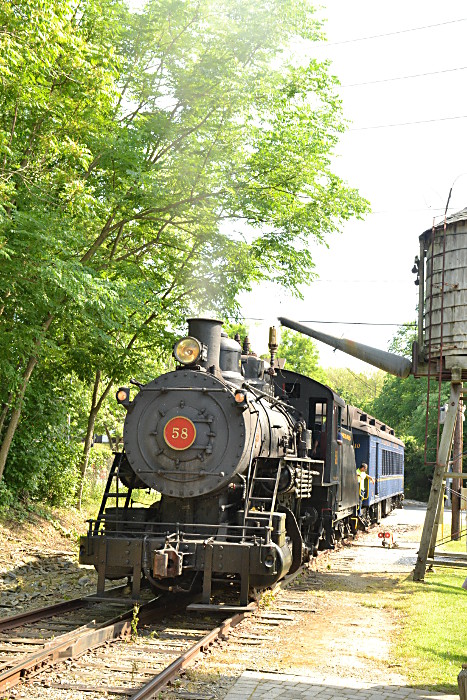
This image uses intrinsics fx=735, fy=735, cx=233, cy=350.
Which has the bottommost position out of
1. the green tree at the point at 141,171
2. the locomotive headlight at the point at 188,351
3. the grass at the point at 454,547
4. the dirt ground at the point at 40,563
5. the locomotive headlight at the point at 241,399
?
the grass at the point at 454,547

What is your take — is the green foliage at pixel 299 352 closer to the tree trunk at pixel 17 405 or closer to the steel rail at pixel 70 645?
the tree trunk at pixel 17 405

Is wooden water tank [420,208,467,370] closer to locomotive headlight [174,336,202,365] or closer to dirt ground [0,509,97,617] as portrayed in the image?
locomotive headlight [174,336,202,365]

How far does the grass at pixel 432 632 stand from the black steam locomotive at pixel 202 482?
1667 millimetres

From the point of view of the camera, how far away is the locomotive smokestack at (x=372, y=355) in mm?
14114

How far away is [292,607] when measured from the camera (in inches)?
381

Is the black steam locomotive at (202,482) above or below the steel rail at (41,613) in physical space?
above

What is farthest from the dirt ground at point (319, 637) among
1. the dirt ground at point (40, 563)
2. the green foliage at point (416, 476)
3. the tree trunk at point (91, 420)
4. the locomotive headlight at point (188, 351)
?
the green foliage at point (416, 476)

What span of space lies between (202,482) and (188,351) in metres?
1.73

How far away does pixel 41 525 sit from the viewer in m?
15.9

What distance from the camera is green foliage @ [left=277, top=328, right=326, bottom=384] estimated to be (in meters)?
50.5

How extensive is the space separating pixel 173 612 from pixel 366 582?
4.39 m

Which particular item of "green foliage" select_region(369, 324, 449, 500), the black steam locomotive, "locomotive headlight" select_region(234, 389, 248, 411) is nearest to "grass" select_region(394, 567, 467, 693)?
the black steam locomotive

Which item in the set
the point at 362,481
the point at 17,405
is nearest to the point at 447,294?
the point at 362,481

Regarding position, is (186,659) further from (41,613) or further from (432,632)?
(432,632)
